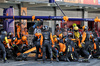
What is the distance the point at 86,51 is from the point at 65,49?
118 centimetres

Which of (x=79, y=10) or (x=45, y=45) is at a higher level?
A: (x=79, y=10)

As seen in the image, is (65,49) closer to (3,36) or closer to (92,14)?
(3,36)

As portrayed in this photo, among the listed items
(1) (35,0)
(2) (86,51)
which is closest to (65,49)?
(2) (86,51)

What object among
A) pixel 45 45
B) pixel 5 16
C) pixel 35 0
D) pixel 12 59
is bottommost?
pixel 12 59

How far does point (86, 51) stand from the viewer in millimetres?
10547

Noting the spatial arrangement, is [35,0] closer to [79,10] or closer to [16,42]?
[79,10]

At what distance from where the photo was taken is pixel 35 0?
1880 centimetres

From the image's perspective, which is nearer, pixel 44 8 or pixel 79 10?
pixel 44 8

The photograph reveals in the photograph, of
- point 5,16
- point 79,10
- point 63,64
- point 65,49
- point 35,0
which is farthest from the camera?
point 79,10

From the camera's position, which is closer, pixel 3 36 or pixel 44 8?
pixel 3 36

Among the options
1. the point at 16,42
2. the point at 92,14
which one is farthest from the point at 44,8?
the point at 16,42

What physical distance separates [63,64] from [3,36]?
11.4 ft

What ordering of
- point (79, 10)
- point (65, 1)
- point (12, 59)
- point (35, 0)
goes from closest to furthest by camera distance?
point (12, 59) → point (35, 0) → point (65, 1) → point (79, 10)

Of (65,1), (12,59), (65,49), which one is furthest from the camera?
(65,1)
